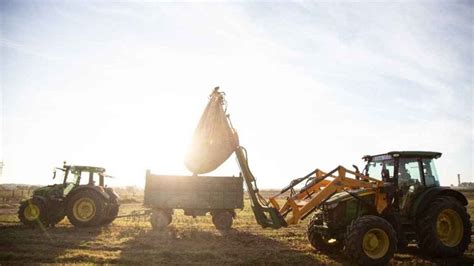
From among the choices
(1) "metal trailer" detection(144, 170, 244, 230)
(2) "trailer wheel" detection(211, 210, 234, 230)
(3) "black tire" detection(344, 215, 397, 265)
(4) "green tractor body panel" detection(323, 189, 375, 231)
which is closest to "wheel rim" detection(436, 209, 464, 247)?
(4) "green tractor body panel" detection(323, 189, 375, 231)

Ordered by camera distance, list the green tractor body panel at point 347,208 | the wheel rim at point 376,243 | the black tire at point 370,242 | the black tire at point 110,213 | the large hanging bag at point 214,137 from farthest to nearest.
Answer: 1. the black tire at point 110,213
2. the large hanging bag at point 214,137
3. the green tractor body panel at point 347,208
4. the wheel rim at point 376,243
5. the black tire at point 370,242

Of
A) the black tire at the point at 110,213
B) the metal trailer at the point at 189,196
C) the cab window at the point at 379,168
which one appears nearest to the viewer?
the cab window at the point at 379,168

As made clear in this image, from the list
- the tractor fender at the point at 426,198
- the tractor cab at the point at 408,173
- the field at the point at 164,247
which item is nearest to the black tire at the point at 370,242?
the field at the point at 164,247

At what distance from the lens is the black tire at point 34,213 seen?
13609 mm

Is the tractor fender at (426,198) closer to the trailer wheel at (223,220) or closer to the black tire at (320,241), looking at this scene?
the black tire at (320,241)

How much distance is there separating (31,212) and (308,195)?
11.0m

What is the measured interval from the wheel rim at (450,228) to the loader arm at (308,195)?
74.3 inches

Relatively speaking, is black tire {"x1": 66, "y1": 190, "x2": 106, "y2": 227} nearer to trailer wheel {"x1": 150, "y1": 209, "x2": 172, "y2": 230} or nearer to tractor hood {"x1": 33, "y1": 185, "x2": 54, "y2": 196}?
tractor hood {"x1": 33, "y1": 185, "x2": 54, "y2": 196}

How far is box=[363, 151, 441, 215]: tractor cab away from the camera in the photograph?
9.47 m

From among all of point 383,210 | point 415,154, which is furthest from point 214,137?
point 415,154

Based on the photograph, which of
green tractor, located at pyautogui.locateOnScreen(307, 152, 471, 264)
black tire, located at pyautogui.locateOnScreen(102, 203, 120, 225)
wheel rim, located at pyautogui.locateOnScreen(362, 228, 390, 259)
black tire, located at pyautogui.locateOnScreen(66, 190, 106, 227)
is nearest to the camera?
wheel rim, located at pyautogui.locateOnScreen(362, 228, 390, 259)

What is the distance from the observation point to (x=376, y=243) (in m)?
8.21

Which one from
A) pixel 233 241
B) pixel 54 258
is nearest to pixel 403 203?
pixel 233 241

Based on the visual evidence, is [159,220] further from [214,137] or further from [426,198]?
[426,198]
